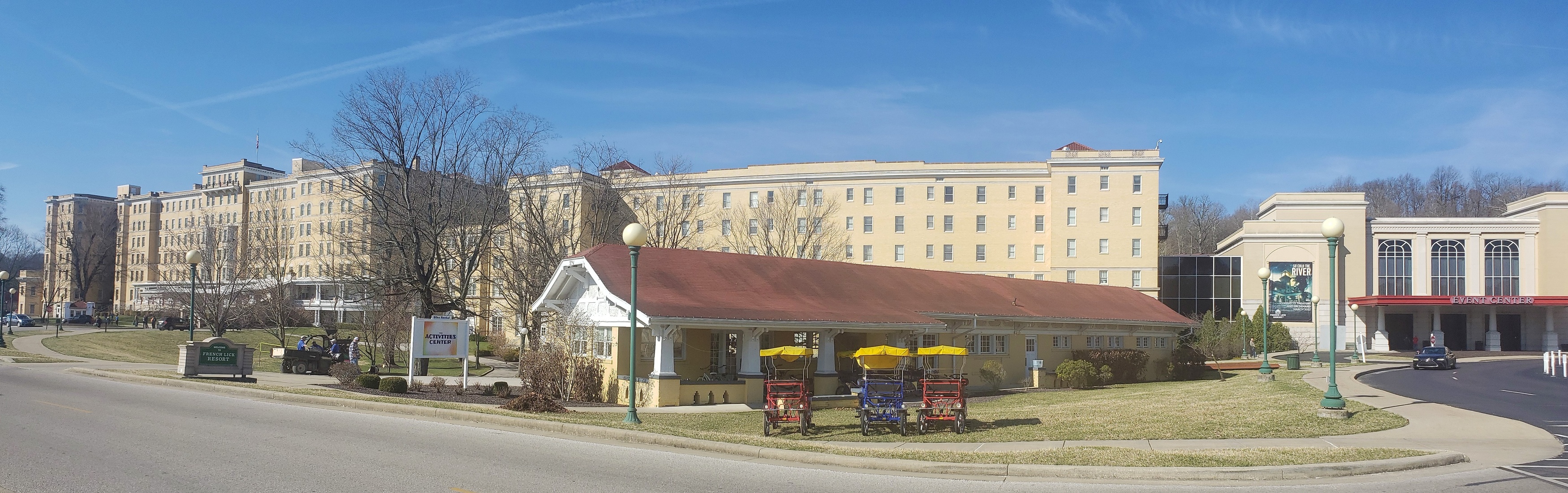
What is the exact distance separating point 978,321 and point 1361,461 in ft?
70.5

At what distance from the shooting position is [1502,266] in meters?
74.6

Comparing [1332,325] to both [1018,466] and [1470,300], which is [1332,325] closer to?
[1018,466]

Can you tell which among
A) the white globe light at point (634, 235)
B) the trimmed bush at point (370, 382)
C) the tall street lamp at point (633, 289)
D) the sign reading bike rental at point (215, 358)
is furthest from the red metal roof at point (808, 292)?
the sign reading bike rental at point (215, 358)

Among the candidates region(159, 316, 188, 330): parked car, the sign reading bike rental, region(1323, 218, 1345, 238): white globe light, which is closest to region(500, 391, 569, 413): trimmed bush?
the sign reading bike rental

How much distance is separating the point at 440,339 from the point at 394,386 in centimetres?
180

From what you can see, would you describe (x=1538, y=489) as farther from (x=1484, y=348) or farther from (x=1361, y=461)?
(x=1484, y=348)

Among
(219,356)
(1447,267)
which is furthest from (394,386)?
(1447,267)

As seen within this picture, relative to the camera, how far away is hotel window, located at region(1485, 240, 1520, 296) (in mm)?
74312

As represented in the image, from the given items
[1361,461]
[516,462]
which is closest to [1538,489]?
[1361,461]

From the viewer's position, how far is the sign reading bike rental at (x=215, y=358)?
1117 inches

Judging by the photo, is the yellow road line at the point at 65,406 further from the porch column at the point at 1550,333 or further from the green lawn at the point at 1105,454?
the porch column at the point at 1550,333

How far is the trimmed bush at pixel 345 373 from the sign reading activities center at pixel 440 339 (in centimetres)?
223

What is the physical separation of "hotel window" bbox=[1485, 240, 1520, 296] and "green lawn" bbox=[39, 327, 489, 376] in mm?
74821

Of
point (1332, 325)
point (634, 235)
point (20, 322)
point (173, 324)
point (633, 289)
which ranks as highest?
point (634, 235)
